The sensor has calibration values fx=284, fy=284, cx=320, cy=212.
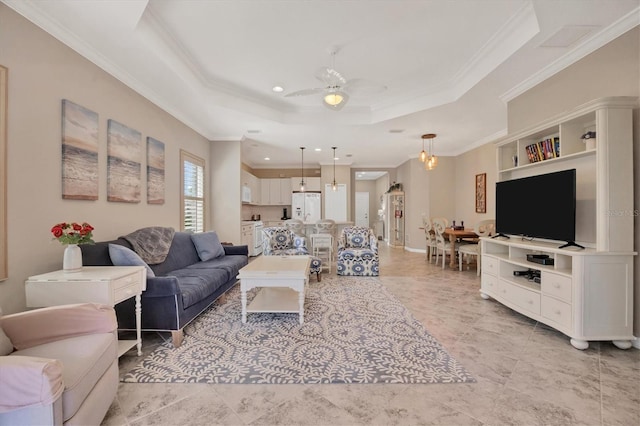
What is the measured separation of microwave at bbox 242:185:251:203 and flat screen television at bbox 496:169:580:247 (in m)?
5.87

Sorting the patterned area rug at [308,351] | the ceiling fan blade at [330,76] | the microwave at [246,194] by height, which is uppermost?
the ceiling fan blade at [330,76]

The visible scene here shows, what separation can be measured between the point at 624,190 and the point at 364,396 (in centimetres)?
279

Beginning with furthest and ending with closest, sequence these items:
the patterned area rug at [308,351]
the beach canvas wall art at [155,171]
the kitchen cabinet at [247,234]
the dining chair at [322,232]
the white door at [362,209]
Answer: the white door at [362,209]
the kitchen cabinet at [247,234]
the dining chair at [322,232]
the beach canvas wall art at [155,171]
the patterned area rug at [308,351]

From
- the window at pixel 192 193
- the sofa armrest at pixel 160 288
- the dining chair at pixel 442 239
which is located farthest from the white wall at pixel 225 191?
the dining chair at pixel 442 239

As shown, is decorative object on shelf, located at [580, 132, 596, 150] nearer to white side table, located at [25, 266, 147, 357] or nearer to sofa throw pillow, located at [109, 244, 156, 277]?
white side table, located at [25, 266, 147, 357]

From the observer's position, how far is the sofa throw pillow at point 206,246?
432cm

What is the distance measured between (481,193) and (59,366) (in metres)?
7.50

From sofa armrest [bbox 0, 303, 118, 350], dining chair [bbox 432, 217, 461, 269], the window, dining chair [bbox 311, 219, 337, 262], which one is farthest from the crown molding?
the window

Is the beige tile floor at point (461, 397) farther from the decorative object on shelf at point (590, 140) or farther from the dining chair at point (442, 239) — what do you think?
the dining chair at point (442, 239)

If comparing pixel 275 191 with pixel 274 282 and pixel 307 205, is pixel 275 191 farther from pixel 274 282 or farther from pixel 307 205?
pixel 274 282

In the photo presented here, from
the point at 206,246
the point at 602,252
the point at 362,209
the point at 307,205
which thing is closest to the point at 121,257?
the point at 206,246

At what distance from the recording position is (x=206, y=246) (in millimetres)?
4367

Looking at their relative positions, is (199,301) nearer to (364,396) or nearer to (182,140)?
(364,396)

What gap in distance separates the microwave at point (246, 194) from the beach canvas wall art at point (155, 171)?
3.34m
